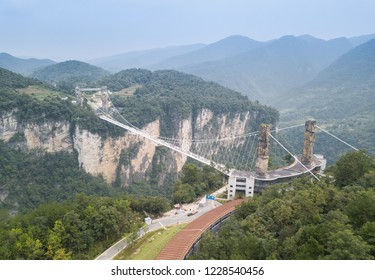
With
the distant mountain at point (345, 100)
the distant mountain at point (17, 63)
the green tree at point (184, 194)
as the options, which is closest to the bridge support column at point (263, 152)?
the green tree at point (184, 194)

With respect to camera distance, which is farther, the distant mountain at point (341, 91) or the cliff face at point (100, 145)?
the distant mountain at point (341, 91)

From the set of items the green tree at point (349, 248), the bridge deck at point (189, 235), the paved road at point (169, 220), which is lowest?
the paved road at point (169, 220)

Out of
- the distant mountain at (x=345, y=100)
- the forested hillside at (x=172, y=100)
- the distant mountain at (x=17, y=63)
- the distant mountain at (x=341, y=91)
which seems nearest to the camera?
the forested hillside at (x=172, y=100)

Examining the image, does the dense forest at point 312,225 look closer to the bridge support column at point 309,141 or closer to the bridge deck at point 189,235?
the bridge deck at point 189,235

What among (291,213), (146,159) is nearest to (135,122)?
(146,159)

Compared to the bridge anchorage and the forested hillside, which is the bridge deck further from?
the forested hillside
